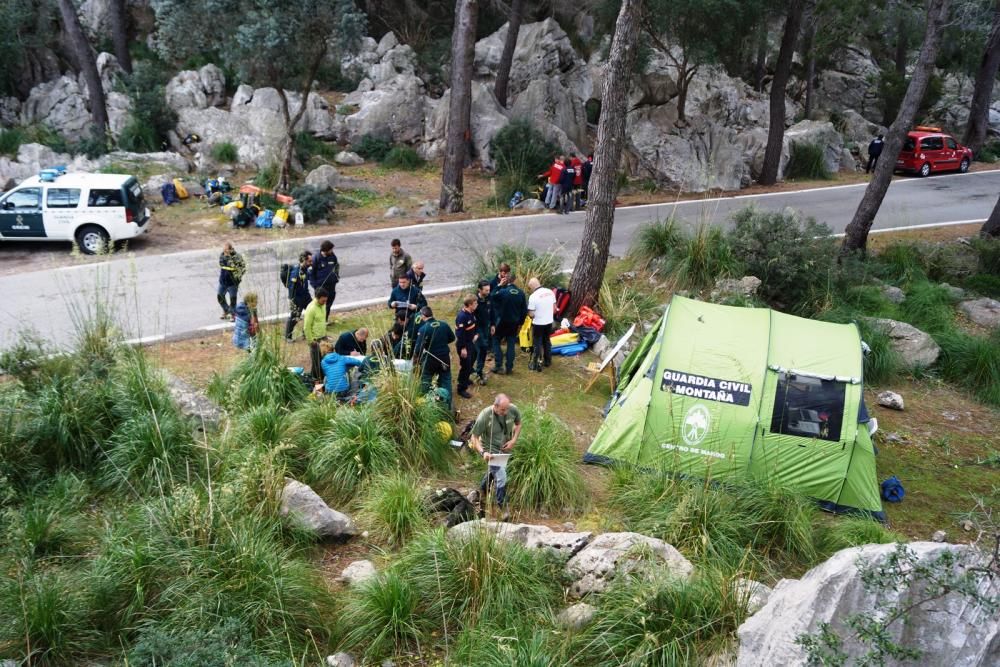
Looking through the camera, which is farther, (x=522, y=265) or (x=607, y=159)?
(x=522, y=265)

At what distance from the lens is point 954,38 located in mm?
28375

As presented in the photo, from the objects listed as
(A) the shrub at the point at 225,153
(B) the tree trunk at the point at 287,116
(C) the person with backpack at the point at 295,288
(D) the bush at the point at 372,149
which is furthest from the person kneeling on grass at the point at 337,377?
(D) the bush at the point at 372,149

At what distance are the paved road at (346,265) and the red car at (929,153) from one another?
281 centimetres

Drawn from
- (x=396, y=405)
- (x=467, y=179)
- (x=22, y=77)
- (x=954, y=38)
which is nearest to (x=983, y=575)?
(x=396, y=405)

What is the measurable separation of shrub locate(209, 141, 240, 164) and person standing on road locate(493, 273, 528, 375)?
13.5 m

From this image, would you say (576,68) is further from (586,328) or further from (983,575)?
(983,575)

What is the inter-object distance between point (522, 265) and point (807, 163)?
16.7 meters

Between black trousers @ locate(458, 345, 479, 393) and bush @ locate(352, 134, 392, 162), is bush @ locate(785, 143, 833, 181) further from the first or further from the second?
black trousers @ locate(458, 345, 479, 393)

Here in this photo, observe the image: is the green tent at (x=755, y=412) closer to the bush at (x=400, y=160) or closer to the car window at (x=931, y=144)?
the bush at (x=400, y=160)

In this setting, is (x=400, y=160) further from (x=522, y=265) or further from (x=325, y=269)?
(x=325, y=269)

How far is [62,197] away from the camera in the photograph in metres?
15.4

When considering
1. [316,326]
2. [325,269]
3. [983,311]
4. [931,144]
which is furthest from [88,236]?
[931,144]

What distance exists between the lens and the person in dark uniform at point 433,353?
9477 millimetres

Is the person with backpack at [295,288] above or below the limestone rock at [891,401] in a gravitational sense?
above
